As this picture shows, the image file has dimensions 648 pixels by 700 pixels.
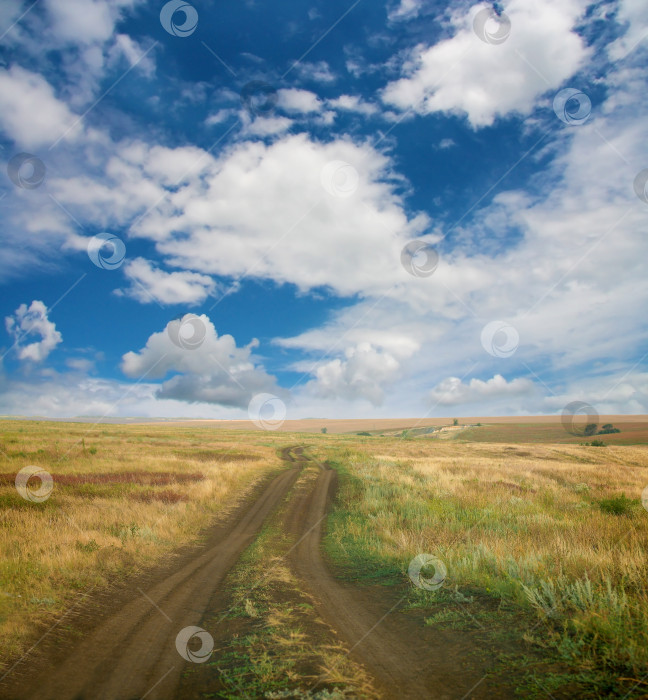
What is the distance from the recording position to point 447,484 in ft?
70.3

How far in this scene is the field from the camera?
5.01 meters

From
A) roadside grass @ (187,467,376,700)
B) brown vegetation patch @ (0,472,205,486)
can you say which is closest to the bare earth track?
roadside grass @ (187,467,376,700)

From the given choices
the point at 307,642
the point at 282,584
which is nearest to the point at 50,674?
the point at 307,642

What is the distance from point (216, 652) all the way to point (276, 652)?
3.13 ft

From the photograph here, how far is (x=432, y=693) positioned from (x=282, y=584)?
16.3ft

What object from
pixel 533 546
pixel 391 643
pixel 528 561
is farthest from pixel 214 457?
pixel 391 643

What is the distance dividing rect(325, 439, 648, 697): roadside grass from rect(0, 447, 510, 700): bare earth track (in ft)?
2.27

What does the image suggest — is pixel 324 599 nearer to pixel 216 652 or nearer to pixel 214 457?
pixel 216 652

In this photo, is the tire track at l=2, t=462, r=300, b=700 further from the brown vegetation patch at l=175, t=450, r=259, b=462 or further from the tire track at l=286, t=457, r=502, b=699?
the brown vegetation patch at l=175, t=450, r=259, b=462

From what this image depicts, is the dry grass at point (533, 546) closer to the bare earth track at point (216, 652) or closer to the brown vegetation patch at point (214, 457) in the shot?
the bare earth track at point (216, 652)

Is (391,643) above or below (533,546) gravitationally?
below

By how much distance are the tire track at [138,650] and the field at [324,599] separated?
0.03 metres

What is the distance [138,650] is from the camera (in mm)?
5988

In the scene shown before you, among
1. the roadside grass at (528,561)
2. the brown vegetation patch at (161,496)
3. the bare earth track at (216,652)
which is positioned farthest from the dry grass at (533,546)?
the brown vegetation patch at (161,496)
